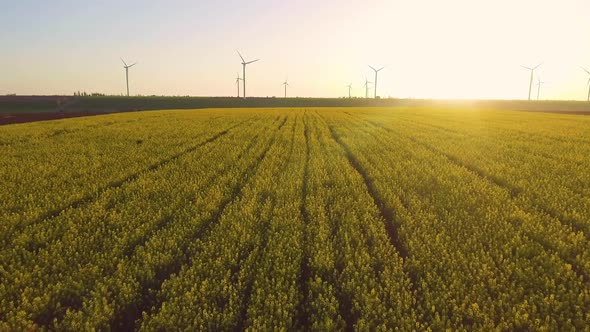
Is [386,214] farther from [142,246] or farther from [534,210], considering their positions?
[142,246]

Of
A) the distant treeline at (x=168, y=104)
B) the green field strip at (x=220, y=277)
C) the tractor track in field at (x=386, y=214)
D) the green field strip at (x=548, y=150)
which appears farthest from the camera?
the distant treeline at (x=168, y=104)

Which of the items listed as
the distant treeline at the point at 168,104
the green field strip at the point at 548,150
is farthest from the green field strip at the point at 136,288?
the distant treeline at the point at 168,104

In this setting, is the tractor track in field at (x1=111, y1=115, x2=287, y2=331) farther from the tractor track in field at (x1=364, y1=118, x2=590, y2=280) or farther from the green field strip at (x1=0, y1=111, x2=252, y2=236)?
the tractor track in field at (x1=364, y1=118, x2=590, y2=280)

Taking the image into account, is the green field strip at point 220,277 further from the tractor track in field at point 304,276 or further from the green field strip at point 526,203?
the green field strip at point 526,203

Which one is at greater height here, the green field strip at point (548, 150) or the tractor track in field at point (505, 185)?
the green field strip at point (548, 150)

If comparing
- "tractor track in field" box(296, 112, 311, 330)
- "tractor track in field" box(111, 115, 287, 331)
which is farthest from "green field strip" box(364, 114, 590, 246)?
"tractor track in field" box(111, 115, 287, 331)

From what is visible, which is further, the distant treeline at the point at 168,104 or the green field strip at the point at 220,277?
the distant treeline at the point at 168,104

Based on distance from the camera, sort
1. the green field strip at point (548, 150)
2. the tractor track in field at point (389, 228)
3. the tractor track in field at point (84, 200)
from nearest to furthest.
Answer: the tractor track in field at point (389, 228) < the tractor track in field at point (84, 200) < the green field strip at point (548, 150)

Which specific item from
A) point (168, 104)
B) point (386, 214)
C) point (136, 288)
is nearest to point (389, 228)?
point (386, 214)

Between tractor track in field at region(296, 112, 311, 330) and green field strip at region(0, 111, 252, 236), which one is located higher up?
green field strip at region(0, 111, 252, 236)
